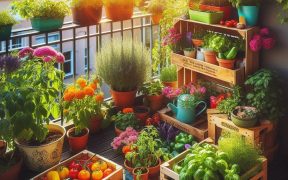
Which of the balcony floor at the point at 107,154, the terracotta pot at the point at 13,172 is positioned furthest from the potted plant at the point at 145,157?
the terracotta pot at the point at 13,172

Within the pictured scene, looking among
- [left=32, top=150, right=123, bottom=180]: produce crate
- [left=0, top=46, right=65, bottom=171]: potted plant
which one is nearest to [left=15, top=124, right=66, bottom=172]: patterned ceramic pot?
[left=0, top=46, right=65, bottom=171]: potted plant

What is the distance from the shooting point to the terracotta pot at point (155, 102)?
4.20m

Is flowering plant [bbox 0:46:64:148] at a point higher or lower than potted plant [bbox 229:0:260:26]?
lower

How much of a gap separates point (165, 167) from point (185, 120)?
86cm

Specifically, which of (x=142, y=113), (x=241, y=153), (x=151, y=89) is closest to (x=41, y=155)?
(x=142, y=113)

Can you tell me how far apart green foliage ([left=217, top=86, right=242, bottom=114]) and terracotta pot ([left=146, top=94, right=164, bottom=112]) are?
840 millimetres

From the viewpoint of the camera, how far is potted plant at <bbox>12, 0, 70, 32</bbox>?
139 inches

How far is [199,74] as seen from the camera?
13.8 feet

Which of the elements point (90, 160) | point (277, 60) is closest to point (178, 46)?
point (277, 60)

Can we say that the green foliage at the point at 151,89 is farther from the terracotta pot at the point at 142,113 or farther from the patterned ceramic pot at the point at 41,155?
the patterned ceramic pot at the point at 41,155

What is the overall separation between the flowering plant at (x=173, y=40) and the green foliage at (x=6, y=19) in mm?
1453

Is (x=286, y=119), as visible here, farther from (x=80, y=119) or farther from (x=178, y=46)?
(x=80, y=119)

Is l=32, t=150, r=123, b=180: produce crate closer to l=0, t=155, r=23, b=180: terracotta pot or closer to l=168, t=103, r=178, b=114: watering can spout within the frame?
l=0, t=155, r=23, b=180: terracotta pot

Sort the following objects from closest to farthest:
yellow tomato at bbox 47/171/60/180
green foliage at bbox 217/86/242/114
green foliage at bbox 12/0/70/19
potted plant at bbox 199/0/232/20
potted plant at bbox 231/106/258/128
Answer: yellow tomato at bbox 47/171/60/180 → potted plant at bbox 231/106/258/128 → green foliage at bbox 217/86/242/114 → green foliage at bbox 12/0/70/19 → potted plant at bbox 199/0/232/20
